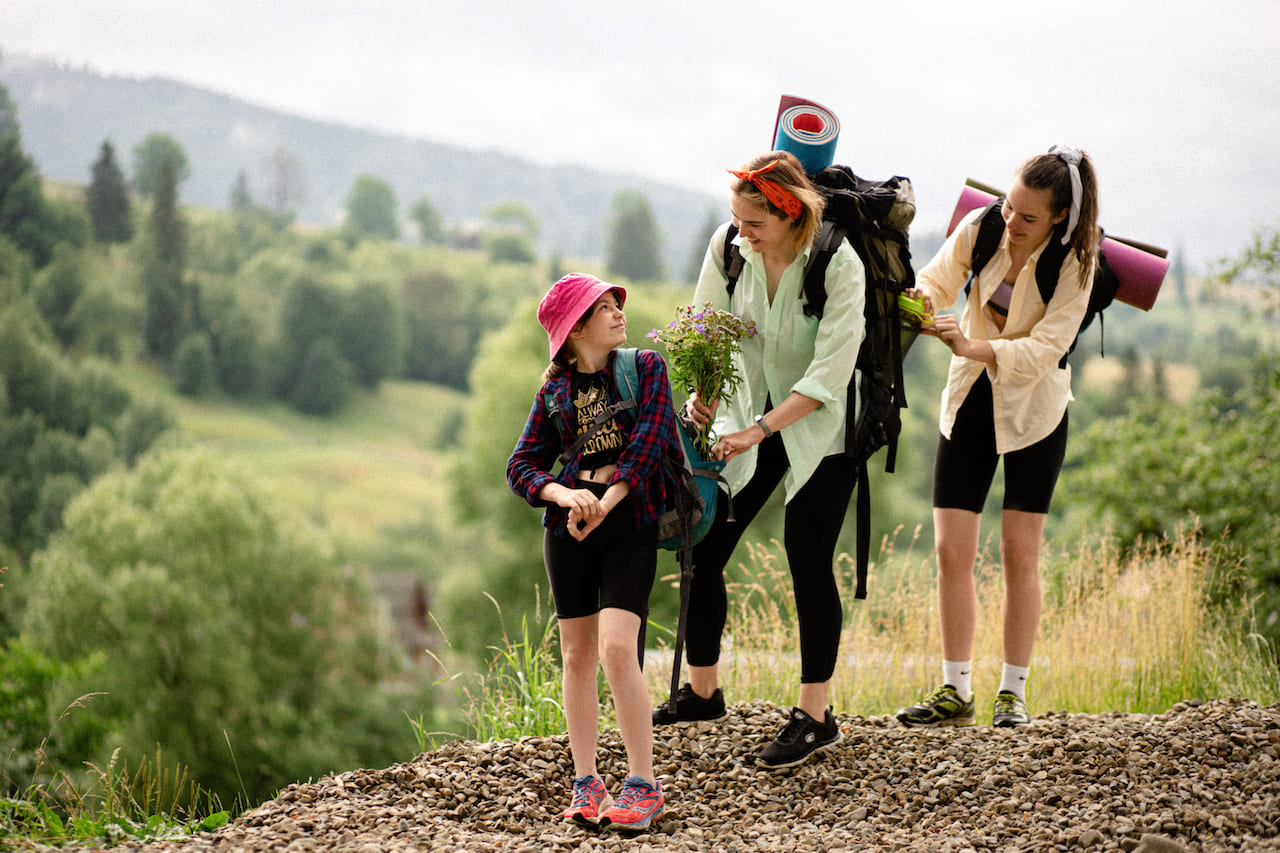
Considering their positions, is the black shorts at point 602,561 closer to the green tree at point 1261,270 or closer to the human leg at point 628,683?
the human leg at point 628,683

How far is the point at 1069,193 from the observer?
3486 mm

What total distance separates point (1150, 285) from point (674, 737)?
2.42 m

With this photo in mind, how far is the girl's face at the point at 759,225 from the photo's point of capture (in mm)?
3191

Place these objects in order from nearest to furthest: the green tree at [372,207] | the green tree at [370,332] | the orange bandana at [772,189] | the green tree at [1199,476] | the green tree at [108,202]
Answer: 1. the orange bandana at [772,189]
2. the green tree at [1199,476]
3. the green tree at [108,202]
4. the green tree at [370,332]
5. the green tree at [372,207]

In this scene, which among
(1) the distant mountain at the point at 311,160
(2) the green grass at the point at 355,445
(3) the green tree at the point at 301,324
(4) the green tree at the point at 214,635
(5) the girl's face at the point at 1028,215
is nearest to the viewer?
(5) the girl's face at the point at 1028,215

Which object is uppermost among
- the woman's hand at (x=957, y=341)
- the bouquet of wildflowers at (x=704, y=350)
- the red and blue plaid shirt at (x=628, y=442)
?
the woman's hand at (x=957, y=341)

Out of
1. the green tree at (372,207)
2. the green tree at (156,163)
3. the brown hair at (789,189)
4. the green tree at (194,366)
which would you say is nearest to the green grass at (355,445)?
the green tree at (194,366)

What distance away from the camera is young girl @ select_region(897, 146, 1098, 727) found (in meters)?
3.53

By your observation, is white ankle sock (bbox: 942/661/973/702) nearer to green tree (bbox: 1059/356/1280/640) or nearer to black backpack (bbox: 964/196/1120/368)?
black backpack (bbox: 964/196/1120/368)

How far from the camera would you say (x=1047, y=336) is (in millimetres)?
3596

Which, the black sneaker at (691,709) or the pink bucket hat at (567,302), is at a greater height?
the pink bucket hat at (567,302)

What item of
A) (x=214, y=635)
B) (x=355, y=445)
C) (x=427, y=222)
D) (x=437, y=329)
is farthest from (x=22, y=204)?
(x=427, y=222)

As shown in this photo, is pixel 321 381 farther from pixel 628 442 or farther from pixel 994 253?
pixel 628 442

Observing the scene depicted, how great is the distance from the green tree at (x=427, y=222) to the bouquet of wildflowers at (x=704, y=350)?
96897 millimetres
